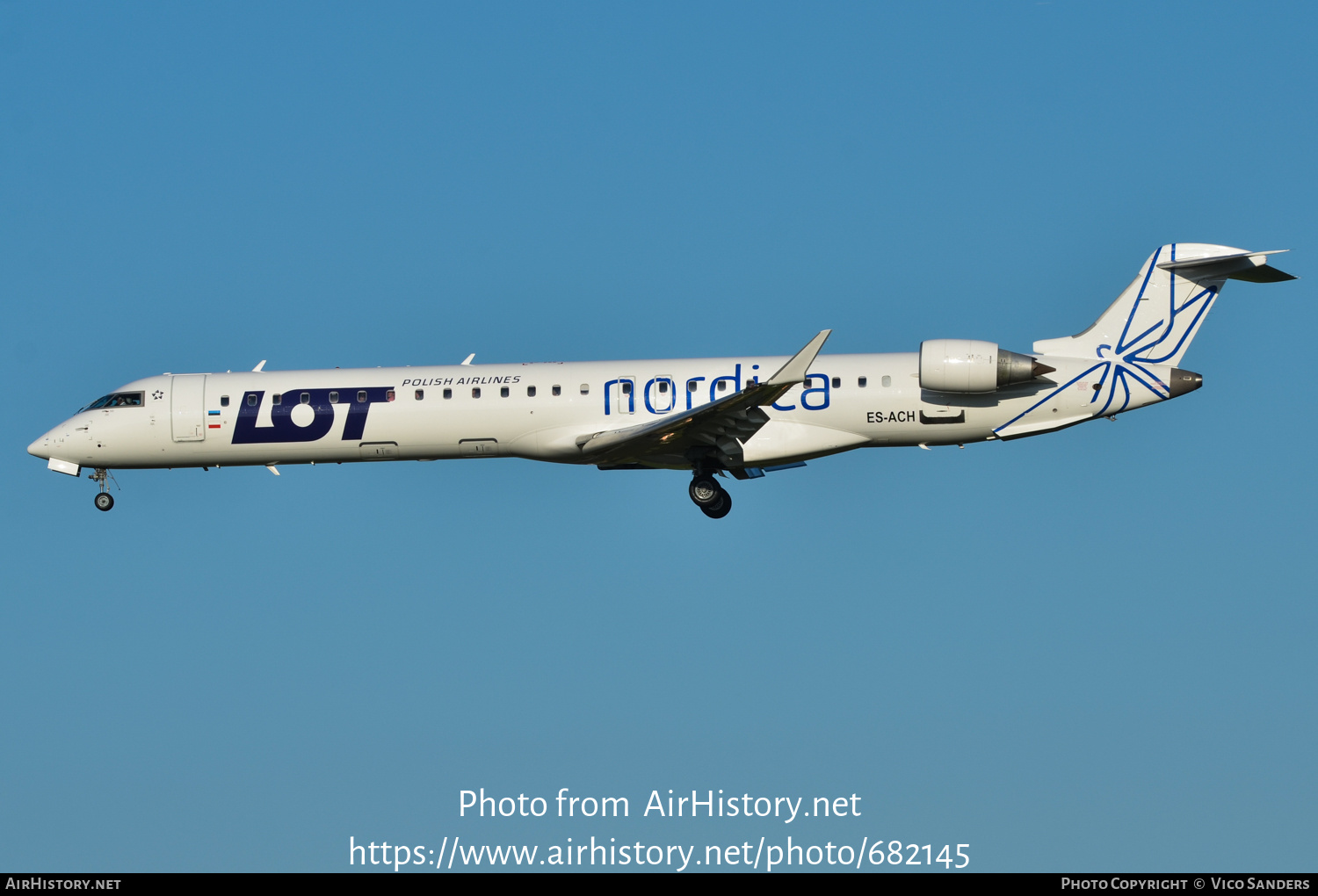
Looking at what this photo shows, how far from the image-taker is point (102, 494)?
32562 mm

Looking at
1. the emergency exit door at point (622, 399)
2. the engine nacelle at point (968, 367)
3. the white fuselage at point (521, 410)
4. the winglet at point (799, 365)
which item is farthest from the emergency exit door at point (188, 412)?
the engine nacelle at point (968, 367)

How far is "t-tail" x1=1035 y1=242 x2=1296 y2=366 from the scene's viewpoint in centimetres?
3095

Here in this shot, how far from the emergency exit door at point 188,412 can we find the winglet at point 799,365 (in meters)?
12.4

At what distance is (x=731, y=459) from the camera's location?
3073 cm

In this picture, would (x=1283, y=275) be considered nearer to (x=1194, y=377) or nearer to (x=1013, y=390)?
(x=1194, y=377)

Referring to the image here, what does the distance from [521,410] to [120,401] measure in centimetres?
883

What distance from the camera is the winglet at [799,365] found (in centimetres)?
2684

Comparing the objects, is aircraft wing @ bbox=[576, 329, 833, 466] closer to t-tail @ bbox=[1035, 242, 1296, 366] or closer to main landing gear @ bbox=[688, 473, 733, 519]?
main landing gear @ bbox=[688, 473, 733, 519]

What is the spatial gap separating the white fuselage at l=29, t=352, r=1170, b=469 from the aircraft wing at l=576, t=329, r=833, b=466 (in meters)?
0.58

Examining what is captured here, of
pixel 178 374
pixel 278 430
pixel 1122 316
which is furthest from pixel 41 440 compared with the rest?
pixel 1122 316

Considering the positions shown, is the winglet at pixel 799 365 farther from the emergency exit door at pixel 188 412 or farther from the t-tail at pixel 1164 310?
the emergency exit door at pixel 188 412
